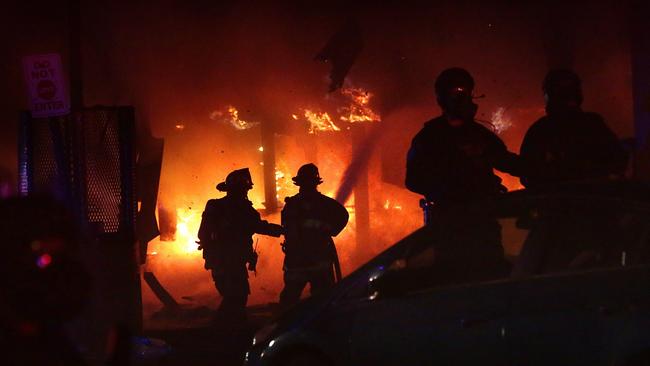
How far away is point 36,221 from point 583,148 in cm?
429

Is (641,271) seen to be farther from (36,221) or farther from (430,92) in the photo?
(430,92)

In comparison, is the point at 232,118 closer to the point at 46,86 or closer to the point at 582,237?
the point at 46,86

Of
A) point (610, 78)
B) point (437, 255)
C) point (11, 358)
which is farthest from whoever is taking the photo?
point (610, 78)

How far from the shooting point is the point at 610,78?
12.1 meters

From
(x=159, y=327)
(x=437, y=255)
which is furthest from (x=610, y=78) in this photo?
(x=437, y=255)

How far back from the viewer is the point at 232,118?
13812 mm

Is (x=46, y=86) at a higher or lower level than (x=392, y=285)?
higher

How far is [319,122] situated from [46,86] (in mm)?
6033

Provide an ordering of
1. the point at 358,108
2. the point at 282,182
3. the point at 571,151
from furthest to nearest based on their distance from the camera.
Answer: the point at 282,182, the point at 358,108, the point at 571,151

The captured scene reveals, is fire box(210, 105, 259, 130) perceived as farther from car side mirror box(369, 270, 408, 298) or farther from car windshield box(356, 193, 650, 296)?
car side mirror box(369, 270, 408, 298)

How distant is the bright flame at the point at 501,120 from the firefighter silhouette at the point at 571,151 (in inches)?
258

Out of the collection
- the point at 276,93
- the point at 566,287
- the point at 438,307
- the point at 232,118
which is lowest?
the point at 438,307

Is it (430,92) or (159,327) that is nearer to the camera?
(159,327)

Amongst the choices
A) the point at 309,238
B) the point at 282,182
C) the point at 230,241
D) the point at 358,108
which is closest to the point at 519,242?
the point at 309,238
